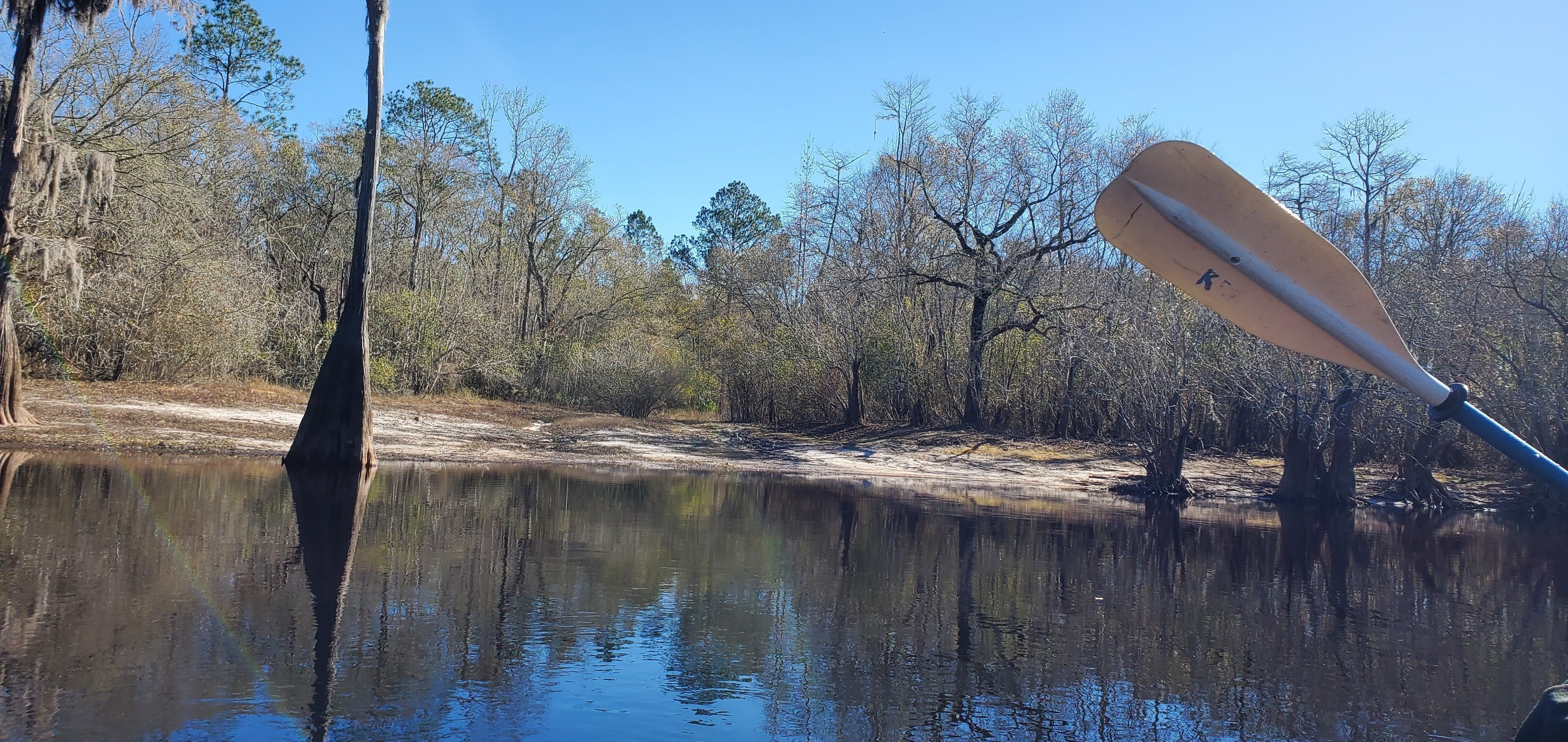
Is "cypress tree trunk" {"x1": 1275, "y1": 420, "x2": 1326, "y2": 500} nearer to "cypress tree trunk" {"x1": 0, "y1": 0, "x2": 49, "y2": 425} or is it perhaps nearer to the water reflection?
the water reflection

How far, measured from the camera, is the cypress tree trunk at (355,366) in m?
15.2

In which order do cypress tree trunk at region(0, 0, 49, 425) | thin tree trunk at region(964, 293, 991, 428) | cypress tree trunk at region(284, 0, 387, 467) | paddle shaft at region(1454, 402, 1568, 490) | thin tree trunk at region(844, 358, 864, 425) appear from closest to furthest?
paddle shaft at region(1454, 402, 1568, 490) < cypress tree trunk at region(284, 0, 387, 467) < cypress tree trunk at region(0, 0, 49, 425) < thin tree trunk at region(964, 293, 991, 428) < thin tree trunk at region(844, 358, 864, 425)

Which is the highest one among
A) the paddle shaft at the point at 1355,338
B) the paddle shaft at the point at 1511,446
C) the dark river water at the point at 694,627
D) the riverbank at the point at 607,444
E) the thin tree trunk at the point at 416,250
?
the thin tree trunk at the point at 416,250

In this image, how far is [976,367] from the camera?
29.1 m

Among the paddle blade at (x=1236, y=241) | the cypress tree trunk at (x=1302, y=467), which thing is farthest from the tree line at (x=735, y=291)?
the paddle blade at (x=1236, y=241)

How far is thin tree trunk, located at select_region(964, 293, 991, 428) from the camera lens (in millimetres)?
28812

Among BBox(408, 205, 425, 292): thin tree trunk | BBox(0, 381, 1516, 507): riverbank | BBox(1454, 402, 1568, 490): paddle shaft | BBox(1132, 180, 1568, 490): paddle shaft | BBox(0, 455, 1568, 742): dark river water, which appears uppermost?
BBox(408, 205, 425, 292): thin tree trunk

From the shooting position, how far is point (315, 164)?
114ft

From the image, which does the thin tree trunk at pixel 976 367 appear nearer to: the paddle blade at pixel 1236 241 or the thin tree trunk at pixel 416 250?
the thin tree trunk at pixel 416 250

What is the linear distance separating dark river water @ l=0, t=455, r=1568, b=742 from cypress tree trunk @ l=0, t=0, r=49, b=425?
199 inches

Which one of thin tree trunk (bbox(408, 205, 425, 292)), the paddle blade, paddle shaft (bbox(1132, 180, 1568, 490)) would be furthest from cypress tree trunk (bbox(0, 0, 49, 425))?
paddle shaft (bbox(1132, 180, 1568, 490))

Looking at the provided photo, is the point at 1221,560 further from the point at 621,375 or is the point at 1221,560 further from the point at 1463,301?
the point at 621,375

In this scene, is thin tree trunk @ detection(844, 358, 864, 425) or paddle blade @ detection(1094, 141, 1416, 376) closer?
paddle blade @ detection(1094, 141, 1416, 376)

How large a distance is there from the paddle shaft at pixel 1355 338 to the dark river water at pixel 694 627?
2106 millimetres
